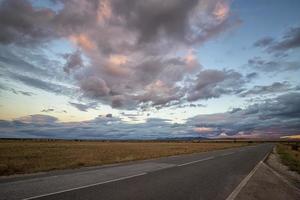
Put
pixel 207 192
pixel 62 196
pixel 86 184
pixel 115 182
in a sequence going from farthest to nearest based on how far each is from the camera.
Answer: pixel 115 182, pixel 86 184, pixel 207 192, pixel 62 196

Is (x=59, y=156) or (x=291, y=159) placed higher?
(x=59, y=156)

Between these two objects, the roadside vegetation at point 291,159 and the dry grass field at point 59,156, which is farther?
the roadside vegetation at point 291,159

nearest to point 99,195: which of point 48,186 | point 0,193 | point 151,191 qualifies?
point 151,191

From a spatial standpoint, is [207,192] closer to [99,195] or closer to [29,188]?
[99,195]

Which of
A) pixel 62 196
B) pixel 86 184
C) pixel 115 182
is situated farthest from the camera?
pixel 115 182

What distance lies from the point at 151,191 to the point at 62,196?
2.89 m

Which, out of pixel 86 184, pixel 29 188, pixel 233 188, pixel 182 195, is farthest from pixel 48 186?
pixel 233 188

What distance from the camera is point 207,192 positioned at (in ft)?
29.9

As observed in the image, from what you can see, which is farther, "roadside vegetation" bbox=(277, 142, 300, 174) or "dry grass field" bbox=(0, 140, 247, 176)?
"roadside vegetation" bbox=(277, 142, 300, 174)

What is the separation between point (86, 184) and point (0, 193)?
2835 millimetres

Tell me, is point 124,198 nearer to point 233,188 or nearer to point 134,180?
point 134,180

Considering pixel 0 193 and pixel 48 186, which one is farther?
pixel 48 186

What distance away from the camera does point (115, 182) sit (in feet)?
34.4

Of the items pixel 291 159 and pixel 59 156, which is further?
pixel 291 159
